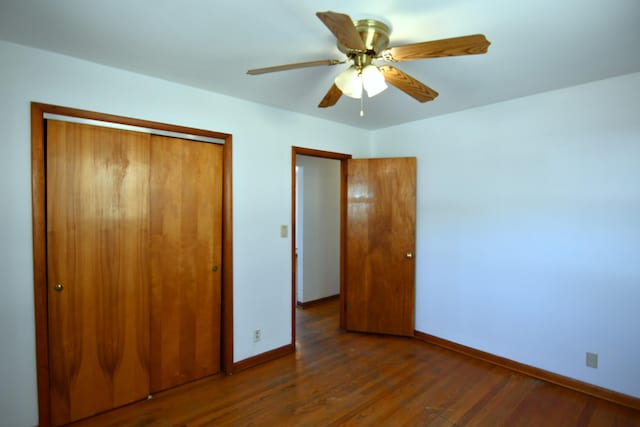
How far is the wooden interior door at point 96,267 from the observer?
1.92 m

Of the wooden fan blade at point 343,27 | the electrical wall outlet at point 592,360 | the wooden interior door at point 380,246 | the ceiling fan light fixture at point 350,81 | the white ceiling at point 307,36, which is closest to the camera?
the wooden fan blade at point 343,27

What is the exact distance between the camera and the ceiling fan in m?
1.26

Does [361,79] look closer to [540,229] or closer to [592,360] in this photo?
[540,229]

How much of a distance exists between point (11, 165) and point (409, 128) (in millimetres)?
3354

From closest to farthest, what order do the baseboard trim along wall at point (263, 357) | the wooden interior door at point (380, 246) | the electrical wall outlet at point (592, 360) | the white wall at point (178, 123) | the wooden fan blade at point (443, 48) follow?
1. the wooden fan blade at point (443, 48)
2. the white wall at point (178, 123)
3. the electrical wall outlet at point (592, 360)
4. the baseboard trim along wall at point (263, 357)
5. the wooden interior door at point (380, 246)

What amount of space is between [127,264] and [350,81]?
6.44 feet

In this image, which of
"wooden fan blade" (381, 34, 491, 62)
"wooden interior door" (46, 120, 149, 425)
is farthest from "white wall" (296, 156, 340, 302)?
"wooden fan blade" (381, 34, 491, 62)

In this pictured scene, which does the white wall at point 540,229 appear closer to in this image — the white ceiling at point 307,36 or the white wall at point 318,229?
the white ceiling at point 307,36

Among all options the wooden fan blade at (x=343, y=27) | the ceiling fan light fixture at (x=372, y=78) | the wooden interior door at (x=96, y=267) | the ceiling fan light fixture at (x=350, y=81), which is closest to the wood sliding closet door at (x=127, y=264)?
the wooden interior door at (x=96, y=267)

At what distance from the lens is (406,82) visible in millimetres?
1700

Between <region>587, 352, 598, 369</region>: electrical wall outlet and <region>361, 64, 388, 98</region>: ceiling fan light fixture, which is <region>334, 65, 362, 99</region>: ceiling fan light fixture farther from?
<region>587, 352, 598, 369</region>: electrical wall outlet

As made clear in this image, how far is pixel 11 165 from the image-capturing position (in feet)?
5.83

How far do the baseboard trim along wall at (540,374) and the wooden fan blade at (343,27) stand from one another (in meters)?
2.90

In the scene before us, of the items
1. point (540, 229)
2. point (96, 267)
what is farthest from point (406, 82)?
point (96, 267)
